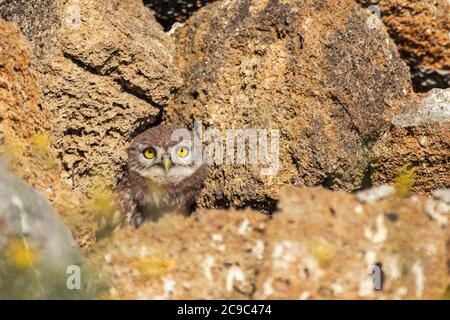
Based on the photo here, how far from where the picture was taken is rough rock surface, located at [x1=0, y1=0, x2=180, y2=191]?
419 cm

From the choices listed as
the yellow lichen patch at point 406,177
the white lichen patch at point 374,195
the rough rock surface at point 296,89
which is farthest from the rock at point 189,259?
the yellow lichen patch at point 406,177

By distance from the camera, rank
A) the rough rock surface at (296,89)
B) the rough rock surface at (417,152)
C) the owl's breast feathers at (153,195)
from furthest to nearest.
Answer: the owl's breast feathers at (153,195) < the rough rock surface at (417,152) < the rough rock surface at (296,89)

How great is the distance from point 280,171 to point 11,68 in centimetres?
163

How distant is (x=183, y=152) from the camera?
4859mm

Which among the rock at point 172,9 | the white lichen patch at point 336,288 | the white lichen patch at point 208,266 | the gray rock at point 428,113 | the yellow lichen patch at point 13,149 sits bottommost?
the white lichen patch at point 336,288

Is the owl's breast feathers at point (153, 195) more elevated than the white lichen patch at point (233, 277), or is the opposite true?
the owl's breast feathers at point (153, 195)

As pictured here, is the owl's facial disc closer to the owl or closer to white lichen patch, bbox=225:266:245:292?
the owl

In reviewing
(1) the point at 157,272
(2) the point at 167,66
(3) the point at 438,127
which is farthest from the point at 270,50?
(1) the point at 157,272

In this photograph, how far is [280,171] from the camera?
14.1 ft

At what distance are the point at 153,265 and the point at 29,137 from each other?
4.23ft

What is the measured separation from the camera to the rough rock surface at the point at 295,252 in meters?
2.99

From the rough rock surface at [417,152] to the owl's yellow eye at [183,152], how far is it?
4.01 ft

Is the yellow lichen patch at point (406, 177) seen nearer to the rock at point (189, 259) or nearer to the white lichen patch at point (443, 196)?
the white lichen patch at point (443, 196)
